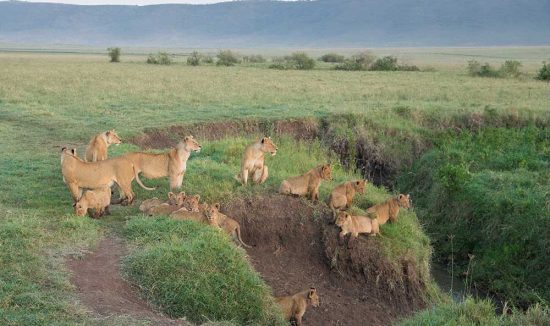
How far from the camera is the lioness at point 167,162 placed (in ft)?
34.5

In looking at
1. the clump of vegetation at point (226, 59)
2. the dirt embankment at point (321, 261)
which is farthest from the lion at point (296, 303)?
the clump of vegetation at point (226, 59)

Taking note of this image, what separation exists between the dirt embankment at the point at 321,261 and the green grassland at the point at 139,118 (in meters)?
0.41

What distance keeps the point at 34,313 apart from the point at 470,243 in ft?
30.9

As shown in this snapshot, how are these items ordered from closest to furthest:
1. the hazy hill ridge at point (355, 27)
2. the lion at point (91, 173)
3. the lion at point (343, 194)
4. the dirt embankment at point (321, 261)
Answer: the lion at point (91, 173) → the dirt embankment at point (321, 261) → the lion at point (343, 194) → the hazy hill ridge at point (355, 27)

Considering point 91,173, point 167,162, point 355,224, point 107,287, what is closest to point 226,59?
point 167,162

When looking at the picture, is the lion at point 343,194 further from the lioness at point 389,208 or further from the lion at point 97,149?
the lion at point 97,149

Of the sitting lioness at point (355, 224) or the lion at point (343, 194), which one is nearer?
the sitting lioness at point (355, 224)

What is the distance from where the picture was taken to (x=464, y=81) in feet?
108

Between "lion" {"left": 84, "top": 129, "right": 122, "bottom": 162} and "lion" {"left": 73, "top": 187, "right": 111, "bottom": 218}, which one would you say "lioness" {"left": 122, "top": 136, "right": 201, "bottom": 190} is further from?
"lion" {"left": 84, "top": 129, "right": 122, "bottom": 162}

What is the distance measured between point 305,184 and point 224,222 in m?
1.69

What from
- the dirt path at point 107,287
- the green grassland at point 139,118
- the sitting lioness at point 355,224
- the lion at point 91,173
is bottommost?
the sitting lioness at point 355,224

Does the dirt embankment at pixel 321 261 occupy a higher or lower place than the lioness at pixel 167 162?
lower

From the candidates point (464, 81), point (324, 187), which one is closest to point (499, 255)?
point (324, 187)

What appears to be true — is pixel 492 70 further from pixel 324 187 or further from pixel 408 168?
pixel 324 187
